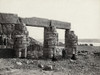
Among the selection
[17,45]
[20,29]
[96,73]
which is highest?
[20,29]

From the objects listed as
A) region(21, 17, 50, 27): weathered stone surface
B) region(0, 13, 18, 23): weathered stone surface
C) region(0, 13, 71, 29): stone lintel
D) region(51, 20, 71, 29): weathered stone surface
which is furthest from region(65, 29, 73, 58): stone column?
region(0, 13, 18, 23): weathered stone surface

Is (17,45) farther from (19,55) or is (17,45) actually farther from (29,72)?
(29,72)

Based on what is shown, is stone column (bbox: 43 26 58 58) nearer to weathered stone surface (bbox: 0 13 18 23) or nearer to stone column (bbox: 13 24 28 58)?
stone column (bbox: 13 24 28 58)

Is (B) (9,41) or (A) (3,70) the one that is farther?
(B) (9,41)

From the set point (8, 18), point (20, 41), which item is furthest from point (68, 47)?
point (8, 18)

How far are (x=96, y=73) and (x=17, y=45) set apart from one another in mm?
5471

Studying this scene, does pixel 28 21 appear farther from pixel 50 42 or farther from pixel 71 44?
pixel 71 44

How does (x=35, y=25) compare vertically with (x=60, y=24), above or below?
below

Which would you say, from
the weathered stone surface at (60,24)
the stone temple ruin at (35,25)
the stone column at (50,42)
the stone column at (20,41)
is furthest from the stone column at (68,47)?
the stone column at (20,41)

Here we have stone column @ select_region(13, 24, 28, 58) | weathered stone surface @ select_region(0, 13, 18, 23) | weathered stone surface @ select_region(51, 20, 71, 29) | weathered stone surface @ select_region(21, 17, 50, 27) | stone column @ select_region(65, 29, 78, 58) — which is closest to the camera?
stone column @ select_region(13, 24, 28, 58)

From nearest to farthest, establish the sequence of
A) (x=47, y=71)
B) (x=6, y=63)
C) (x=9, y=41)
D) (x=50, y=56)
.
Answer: (x=47, y=71) → (x=6, y=63) → (x=50, y=56) → (x=9, y=41)

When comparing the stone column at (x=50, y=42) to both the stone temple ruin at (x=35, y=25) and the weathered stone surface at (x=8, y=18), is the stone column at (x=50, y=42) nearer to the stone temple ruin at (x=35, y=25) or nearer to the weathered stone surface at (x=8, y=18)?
the stone temple ruin at (x=35, y=25)

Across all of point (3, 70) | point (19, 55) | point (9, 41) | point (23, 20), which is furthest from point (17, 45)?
point (9, 41)

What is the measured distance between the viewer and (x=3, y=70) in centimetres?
884
